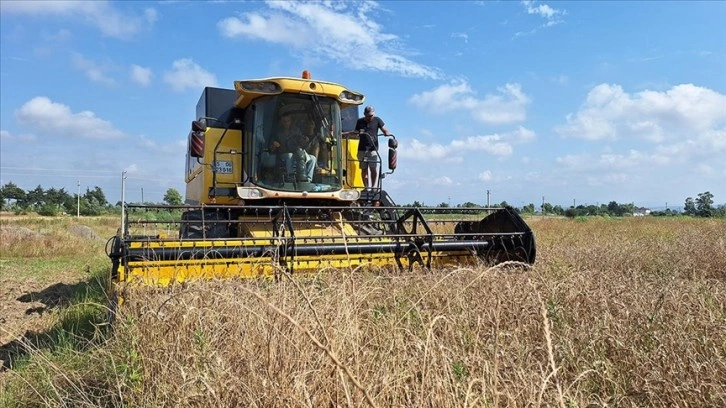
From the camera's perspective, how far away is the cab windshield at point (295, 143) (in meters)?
6.41

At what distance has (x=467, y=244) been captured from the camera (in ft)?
18.4

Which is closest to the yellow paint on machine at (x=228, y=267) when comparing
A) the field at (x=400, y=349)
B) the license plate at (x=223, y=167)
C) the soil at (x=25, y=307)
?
the field at (x=400, y=349)

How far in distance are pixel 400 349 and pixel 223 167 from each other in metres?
5.06

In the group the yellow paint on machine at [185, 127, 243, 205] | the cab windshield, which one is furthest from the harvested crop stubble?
the yellow paint on machine at [185, 127, 243, 205]

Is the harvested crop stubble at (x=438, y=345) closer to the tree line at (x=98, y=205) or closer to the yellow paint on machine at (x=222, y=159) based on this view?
the yellow paint on machine at (x=222, y=159)

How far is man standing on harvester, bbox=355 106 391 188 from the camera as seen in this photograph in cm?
733

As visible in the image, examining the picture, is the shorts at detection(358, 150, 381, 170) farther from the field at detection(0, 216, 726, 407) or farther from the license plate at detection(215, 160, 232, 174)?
the field at detection(0, 216, 726, 407)

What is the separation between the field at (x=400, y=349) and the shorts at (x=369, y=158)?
3269 mm

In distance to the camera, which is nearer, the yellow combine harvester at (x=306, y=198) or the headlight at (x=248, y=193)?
the yellow combine harvester at (x=306, y=198)

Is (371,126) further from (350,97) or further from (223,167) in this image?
(223,167)

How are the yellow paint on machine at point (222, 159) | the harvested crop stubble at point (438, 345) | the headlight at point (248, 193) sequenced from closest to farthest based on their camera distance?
the harvested crop stubble at point (438, 345)
the headlight at point (248, 193)
the yellow paint on machine at point (222, 159)

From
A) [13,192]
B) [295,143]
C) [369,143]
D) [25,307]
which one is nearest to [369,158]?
[369,143]

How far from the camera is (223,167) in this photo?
6789 mm

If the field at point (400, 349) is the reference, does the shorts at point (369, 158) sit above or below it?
above
